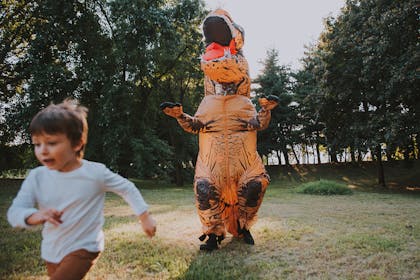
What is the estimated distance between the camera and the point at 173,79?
58.3 feet

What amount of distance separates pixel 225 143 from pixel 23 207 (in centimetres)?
255

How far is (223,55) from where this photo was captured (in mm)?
4047

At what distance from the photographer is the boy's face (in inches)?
74.2

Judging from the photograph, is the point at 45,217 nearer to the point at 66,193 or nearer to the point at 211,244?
the point at 66,193

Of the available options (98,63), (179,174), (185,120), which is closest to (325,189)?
(179,174)

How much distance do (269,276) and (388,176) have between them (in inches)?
748

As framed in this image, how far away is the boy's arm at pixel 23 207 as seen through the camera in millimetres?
1793

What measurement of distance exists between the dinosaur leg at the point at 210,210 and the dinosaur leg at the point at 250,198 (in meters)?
0.29

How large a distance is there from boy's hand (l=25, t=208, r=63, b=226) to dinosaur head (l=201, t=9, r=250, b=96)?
272 cm

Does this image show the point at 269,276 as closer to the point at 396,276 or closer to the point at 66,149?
the point at 396,276

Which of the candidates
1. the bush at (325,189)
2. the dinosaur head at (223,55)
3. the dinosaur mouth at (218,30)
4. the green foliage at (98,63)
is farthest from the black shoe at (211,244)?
the green foliage at (98,63)

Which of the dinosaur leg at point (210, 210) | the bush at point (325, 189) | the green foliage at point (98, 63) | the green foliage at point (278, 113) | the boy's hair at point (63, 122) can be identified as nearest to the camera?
the boy's hair at point (63, 122)

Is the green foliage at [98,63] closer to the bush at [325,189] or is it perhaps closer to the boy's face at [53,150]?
the bush at [325,189]

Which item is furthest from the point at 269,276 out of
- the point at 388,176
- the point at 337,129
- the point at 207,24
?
the point at 388,176
